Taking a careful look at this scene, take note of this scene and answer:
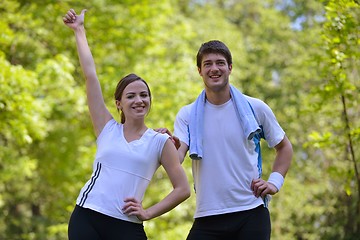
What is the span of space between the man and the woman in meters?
0.21

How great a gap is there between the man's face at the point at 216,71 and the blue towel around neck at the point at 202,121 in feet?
0.34

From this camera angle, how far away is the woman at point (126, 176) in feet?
9.87

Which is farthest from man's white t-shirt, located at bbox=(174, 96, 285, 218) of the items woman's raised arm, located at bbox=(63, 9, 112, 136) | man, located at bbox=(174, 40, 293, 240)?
woman's raised arm, located at bbox=(63, 9, 112, 136)

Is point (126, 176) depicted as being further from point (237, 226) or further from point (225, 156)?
point (237, 226)

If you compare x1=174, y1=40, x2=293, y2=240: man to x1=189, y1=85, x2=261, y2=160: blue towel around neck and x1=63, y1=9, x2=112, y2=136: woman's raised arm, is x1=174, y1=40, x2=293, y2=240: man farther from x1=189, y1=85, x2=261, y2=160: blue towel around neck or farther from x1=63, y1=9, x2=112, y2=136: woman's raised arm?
x1=63, y1=9, x2=112, y2=136: woman's raised arm

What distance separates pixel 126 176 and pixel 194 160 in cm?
45

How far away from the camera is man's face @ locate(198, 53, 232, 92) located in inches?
131

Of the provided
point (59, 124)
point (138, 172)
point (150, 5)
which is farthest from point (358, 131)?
point (59, 124)

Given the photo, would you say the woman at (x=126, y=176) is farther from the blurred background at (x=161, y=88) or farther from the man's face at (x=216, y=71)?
the blurred background at (x=161, y=88)

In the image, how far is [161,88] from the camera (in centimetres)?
1341

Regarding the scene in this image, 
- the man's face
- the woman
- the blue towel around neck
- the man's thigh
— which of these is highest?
the man's face

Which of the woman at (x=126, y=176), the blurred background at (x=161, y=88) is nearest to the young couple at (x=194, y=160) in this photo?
the woman at (x=126, y=176)

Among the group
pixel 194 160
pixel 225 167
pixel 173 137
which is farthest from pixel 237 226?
pixel 173 137

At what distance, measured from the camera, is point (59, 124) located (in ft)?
50.7
